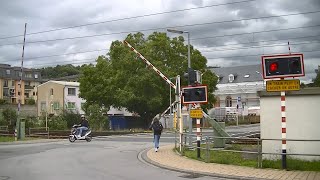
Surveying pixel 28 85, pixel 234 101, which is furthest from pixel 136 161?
pixel 28 85

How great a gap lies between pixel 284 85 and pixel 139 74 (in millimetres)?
37072

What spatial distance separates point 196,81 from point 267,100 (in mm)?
4711

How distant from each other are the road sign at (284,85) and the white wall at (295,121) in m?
1.64

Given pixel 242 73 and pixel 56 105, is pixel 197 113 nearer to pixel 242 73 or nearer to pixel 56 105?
pixel 56 105

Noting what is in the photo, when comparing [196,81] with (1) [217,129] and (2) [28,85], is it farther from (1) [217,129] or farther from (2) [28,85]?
(2) [28,85]

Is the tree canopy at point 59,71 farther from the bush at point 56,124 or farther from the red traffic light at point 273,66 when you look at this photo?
the red traffic light at point 273,66

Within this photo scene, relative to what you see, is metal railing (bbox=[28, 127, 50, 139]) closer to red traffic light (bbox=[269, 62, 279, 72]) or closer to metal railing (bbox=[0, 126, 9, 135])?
metal railing (bbox=[0, 126, 9, 135])

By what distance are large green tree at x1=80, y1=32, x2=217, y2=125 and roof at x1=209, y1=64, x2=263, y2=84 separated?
3891 cm

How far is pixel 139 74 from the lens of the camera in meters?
49.6

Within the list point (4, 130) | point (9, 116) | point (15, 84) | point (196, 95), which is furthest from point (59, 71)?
point (196, 95)

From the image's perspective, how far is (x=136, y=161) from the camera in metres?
17.1

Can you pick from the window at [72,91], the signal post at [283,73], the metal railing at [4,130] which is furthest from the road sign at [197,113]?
the window at [72,91]

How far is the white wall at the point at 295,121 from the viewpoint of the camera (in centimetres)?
1427

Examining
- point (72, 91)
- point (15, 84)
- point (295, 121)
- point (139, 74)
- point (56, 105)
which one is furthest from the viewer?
point (15, 84)
